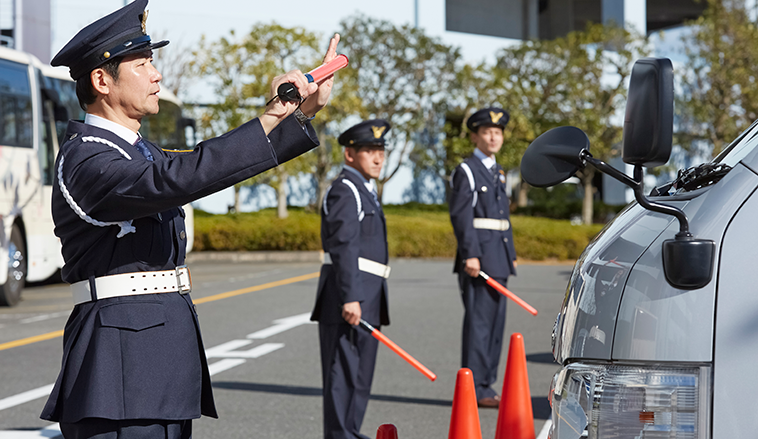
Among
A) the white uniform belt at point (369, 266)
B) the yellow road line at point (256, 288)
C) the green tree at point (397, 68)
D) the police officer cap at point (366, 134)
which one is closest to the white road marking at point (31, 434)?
the white uniform belt at point (369, 266)

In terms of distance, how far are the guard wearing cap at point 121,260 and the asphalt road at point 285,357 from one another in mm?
2567

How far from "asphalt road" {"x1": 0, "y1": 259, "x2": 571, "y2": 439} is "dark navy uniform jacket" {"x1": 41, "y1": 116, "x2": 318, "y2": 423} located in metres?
2.56

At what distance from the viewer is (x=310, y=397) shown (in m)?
5.61

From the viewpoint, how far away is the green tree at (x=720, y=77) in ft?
74.0

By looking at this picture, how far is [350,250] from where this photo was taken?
4281 millimetres

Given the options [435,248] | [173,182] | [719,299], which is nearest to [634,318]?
[719,299]

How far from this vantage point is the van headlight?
167cm

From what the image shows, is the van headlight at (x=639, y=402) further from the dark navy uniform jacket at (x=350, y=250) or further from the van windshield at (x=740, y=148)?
the dark navy uniform jacket at (x=350, y=250)

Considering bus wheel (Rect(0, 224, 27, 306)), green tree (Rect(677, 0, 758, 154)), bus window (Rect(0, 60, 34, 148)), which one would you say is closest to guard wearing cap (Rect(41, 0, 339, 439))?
bus wheel (Rect(0, 224, 27, 306))

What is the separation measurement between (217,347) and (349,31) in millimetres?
19963

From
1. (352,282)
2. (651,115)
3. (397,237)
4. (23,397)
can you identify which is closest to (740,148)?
(651,115)

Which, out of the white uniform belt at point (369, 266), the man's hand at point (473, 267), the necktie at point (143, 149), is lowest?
the man's hand at point (473, 267)

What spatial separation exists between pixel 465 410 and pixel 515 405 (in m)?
0.73

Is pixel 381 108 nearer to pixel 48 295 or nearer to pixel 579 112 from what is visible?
pixel 579 112
